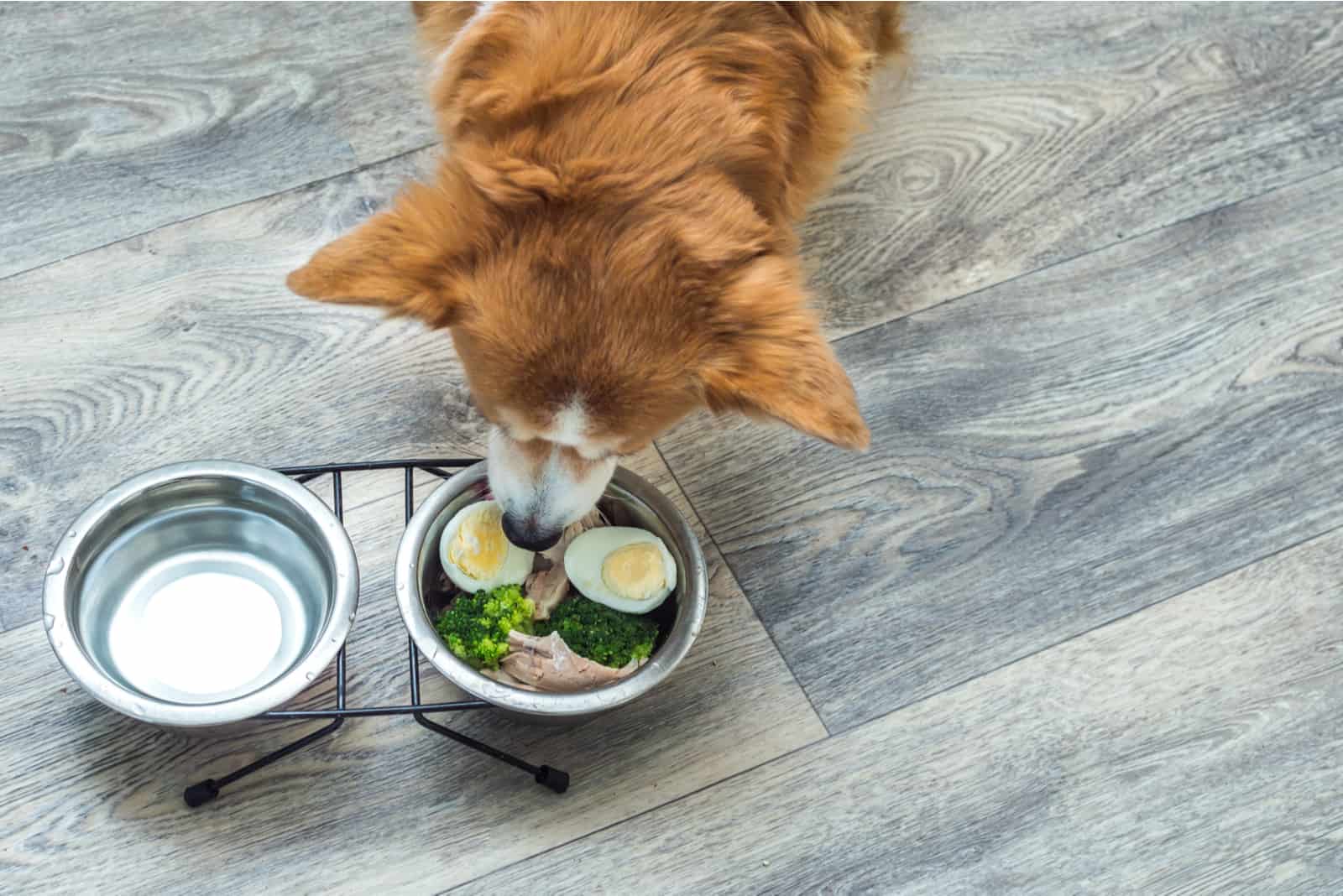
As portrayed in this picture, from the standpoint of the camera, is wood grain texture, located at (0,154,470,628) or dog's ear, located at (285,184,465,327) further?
wood grain texture, located at (0,154,470,628)

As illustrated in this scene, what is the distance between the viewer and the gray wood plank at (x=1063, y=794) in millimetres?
1604

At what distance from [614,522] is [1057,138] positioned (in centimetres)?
112

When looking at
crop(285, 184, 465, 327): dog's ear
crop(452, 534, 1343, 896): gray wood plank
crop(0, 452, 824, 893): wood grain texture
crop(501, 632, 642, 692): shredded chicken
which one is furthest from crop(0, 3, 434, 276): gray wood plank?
crop(452, 534, 1343, 896): gray wood plank

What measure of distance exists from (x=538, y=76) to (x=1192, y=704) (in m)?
1.25

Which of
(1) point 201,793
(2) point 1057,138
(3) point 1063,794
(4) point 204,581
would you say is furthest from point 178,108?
(3) point 1063,794

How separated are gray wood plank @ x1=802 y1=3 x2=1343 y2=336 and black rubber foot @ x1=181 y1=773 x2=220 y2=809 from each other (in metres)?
1.13

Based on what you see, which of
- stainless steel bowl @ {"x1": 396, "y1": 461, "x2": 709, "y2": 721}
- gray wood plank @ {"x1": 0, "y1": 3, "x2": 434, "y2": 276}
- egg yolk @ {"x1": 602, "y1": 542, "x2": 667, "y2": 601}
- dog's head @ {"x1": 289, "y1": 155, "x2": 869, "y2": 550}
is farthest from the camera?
gray wood plank @ {"x1": 0, "y1": 3, "x2": 434, "y2": 276}

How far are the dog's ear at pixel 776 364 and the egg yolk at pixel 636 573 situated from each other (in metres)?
0.33

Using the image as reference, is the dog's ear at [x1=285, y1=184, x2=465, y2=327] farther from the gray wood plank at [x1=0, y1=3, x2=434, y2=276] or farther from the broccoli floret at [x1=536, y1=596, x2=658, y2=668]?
the gray wood plank at [x1=0, y1=3, x2=434, y2=276]

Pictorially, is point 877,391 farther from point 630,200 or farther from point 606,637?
point 630,200

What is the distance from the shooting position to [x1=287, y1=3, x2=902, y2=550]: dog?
1.19 m

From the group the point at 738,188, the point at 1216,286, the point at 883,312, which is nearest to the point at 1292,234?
the point at 1216,286

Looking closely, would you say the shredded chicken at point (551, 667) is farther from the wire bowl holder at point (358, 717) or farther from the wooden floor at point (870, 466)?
the wooden floor at point (870, 466)

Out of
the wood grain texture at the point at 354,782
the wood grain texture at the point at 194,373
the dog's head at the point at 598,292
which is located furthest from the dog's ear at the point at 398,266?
the wood grain texture at the point at 354,782
